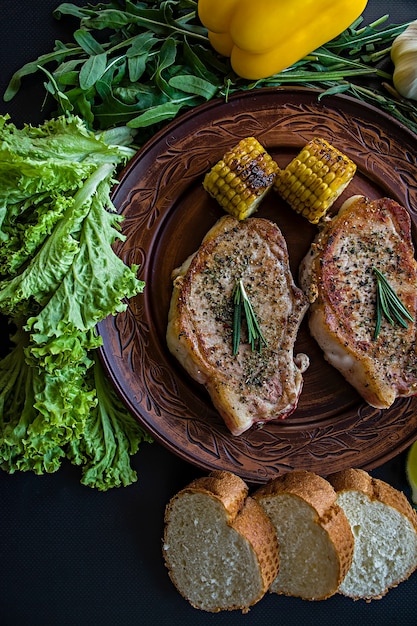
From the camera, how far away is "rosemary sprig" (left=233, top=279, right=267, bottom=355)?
2.94 metres

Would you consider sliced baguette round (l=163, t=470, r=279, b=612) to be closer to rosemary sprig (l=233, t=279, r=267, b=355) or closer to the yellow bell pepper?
rosemary sprig (l=233, t=279, r=267, b=355)

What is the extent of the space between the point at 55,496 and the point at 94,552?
370mm

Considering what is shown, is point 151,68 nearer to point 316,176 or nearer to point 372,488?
point 316,176

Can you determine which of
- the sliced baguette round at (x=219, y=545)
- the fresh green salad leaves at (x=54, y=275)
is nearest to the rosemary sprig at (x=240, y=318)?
the fresh green salad leaves at (x=54, y=275)

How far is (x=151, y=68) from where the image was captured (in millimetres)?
3045

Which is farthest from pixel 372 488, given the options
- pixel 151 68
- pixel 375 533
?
pixel 151 68

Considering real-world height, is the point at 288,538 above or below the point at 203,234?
below

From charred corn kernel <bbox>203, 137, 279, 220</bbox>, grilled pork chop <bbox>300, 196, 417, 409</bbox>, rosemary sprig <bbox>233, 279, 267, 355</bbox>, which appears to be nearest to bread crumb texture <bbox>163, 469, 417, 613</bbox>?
grilled pork chop <bbox>300, 196, 417, 409</bbox>

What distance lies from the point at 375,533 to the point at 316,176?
6.23ft

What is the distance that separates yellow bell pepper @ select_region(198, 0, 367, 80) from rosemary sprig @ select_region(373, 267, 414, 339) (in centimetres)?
114

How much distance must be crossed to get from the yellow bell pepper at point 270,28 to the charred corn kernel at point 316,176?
17.3 inches

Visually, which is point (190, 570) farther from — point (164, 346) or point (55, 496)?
point (164, 346)

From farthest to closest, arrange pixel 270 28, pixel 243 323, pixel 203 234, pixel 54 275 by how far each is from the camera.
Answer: pixel 203 234
pixel 243 323
pixel 270 28
pixel 54 275

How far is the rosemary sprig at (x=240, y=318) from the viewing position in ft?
9.65
